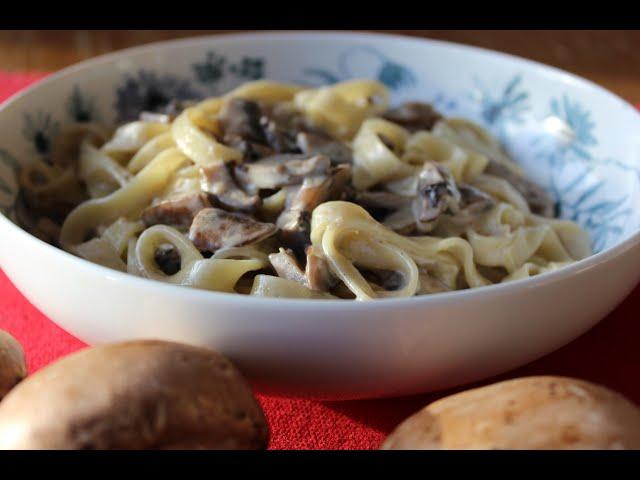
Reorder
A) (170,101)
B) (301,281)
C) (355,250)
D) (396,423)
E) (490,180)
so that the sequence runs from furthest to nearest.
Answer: (170,101) → (490,180) → (355,250) → (301,281) → (396,423)

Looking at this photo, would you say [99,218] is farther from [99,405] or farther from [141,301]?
[99,405]

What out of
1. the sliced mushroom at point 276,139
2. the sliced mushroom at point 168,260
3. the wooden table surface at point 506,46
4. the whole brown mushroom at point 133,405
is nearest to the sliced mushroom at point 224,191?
the sliced mushroom at point 168,260

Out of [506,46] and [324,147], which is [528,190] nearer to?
[324,147]

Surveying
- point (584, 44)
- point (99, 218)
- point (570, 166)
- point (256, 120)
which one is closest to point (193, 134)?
point (256, 120)

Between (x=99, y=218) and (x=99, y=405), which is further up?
(x=99, y=405)

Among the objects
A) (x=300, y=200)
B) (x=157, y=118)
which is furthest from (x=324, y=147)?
(x=157, y=118)

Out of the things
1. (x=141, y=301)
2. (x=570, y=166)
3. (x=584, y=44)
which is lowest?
(x=584, y=44)

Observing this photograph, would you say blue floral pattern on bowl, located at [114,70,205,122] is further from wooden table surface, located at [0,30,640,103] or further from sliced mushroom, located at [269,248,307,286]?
wooden table surface, located at [0,30,640,103]

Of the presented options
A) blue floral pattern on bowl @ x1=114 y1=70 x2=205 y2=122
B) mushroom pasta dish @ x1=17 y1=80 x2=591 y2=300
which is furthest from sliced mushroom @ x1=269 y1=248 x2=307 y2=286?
blue floral pattern on bowl @ x1=114 y1=70 x2=205 y2=122
